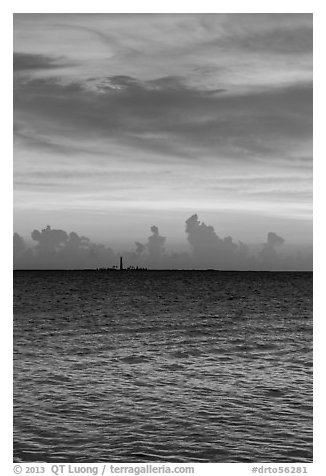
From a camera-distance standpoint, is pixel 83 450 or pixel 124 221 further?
pixel 124 221

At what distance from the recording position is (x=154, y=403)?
19312 mm

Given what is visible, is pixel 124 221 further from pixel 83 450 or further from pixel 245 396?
pixel 83 450

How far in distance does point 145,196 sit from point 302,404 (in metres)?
23.2

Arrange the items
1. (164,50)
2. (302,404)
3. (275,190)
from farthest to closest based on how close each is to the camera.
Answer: (275,190), (302,404), (164,50)

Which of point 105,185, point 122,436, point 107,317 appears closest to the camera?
point 122,436

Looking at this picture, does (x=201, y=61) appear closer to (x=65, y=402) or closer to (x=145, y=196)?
(x=65, y=402)

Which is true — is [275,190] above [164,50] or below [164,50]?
below

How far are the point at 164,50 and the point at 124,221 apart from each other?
23.8 meters

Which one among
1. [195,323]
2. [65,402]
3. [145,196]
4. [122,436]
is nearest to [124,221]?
[145,196]
